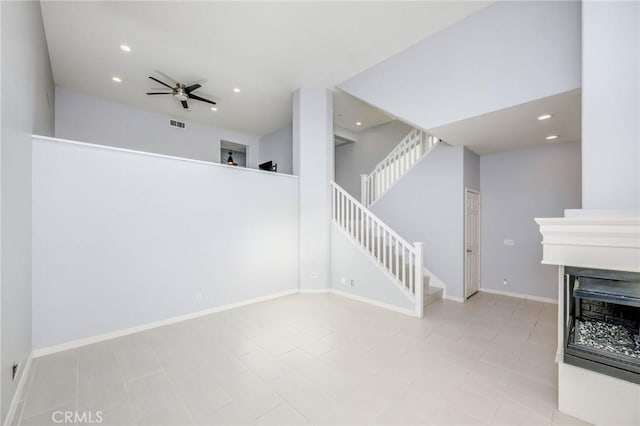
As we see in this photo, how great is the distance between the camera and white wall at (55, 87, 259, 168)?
17.2ft

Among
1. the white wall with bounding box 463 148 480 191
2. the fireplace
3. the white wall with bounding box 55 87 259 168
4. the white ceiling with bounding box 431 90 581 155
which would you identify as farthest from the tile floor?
the white wall with bounding box 55 87 259 168

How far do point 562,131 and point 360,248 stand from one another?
368cm

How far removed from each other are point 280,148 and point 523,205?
6137 millimetres

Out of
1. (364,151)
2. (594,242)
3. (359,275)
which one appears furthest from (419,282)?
(364,151)

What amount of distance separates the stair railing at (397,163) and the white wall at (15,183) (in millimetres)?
5512

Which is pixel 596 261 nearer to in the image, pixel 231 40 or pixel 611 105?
pixel 611 105

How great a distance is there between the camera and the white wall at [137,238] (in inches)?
110

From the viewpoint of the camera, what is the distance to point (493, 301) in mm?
4738

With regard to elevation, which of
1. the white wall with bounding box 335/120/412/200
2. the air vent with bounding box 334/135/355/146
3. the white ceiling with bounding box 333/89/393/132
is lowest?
the white wall with bounding box 335/120/412/200

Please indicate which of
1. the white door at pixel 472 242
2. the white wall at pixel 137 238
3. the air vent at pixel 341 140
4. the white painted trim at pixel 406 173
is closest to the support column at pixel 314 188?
the white wall at pixel 137 238

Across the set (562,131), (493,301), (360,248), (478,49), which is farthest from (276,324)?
(562,131)

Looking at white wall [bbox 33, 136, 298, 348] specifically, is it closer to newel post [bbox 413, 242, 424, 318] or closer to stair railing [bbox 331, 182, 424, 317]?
stair railing [bbox 331, 182, 424, 317]

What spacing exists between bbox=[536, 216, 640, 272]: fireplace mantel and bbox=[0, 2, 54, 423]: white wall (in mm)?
3951

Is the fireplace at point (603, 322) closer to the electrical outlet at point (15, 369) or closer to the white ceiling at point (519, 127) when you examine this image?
the white ceiling at point (519, 127)
